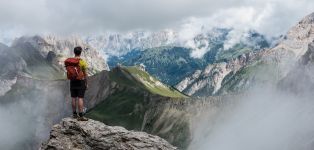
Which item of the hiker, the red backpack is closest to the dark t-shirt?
the hiker

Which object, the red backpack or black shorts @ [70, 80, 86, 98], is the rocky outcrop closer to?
black shorts @ [70, 80, 86, 98]

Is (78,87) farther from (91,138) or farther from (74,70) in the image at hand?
(91,138)

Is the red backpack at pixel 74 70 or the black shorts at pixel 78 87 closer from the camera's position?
the red backpack at pixel 74 70

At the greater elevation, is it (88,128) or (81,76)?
(81,76)

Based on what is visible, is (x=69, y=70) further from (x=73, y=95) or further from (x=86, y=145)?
(x=86, y=145)

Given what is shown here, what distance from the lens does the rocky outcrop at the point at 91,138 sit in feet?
130

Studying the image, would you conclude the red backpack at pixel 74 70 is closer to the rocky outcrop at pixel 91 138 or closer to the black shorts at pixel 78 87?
the black shorts at pixel 78 87

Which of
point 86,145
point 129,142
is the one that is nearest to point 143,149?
point 129,142

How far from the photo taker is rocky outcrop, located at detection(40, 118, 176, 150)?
130 ft

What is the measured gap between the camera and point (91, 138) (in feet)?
130

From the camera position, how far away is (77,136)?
39844 millimetres

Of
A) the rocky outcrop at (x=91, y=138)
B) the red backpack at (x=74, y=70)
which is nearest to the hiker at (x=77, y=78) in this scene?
the red backpack at (x=74, y=70)

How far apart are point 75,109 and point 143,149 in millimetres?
5515

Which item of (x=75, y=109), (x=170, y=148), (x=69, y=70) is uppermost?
(x=69, y=70)
